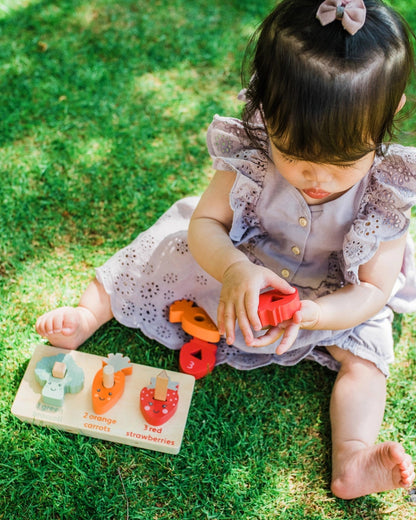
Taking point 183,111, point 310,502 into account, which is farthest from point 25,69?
point 310,502

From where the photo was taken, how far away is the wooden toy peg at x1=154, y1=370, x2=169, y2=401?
1.38 metres

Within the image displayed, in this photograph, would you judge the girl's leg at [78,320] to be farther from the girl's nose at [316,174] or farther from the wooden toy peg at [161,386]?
the girl's nose at [316,174]

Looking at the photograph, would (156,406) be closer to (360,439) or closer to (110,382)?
(110,382)

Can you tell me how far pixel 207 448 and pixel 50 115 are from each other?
1.25 m

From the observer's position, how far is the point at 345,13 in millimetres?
1016

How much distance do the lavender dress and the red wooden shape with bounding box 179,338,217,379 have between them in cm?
4

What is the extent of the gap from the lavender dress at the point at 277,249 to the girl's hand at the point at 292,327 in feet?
0.44

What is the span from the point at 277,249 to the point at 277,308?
312 millimetres

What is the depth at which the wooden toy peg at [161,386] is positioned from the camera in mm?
1380

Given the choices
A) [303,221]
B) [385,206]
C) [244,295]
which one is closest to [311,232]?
[303,221]

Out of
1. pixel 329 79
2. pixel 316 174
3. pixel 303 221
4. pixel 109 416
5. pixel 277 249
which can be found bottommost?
pixel 109 416

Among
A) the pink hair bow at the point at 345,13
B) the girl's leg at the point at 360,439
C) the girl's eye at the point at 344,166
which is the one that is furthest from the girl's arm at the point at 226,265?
the pink hair bow at the point at 345,13

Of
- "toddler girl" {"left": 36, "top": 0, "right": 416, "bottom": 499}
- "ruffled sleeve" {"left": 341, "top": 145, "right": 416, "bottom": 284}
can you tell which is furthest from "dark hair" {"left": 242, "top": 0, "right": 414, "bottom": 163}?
"ruffled sleeve" {"left": 341, "top": 145, "right": 416, "bottom": 284}

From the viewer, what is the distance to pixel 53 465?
133cm
